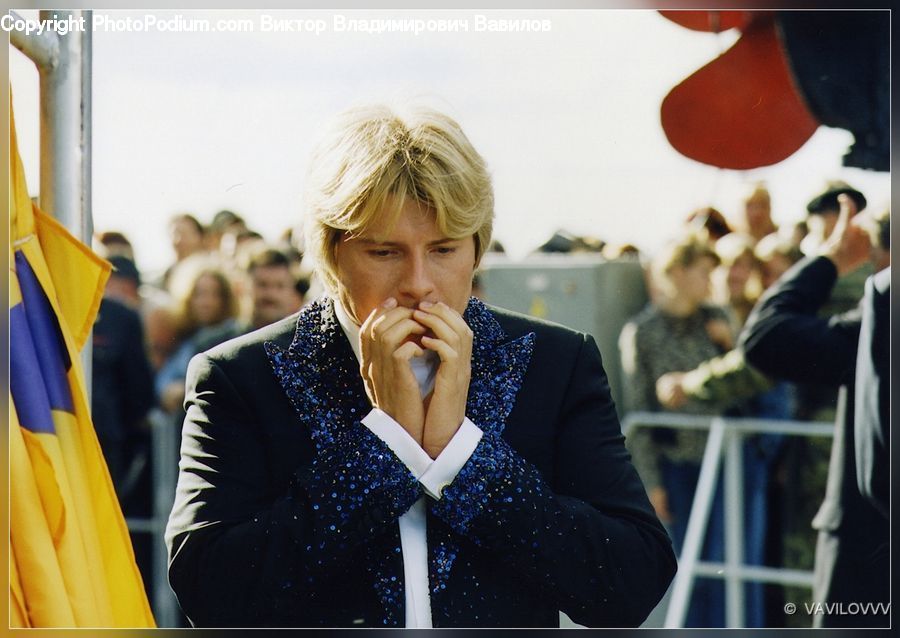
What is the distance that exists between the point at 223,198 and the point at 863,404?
1.21m

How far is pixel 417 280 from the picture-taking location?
1.67 metres

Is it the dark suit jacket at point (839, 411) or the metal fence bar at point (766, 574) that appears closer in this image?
the dark suit jacket at point (839, 411)

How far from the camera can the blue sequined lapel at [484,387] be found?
66.1 inches

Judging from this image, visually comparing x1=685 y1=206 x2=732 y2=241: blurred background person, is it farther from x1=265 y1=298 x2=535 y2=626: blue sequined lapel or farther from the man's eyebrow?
the man's eyebrow

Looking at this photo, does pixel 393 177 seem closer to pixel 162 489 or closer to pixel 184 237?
pixel 184 237

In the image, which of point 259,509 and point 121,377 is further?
point 121,377

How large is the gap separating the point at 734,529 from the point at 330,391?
1100 mm

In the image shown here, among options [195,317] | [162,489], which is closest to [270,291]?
[195,317]

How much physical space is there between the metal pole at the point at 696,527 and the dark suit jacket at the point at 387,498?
54 centimetres

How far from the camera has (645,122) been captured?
2.10 meters

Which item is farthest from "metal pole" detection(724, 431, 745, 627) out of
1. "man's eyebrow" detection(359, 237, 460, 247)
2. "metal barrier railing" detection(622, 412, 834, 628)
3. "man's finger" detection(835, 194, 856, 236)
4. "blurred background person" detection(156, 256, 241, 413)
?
"blurred background person" detection(156, 256, 241, 413)

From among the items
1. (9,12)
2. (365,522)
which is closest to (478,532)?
(365,522)

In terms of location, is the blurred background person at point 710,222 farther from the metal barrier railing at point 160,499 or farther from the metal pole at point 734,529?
the metal barrier railing at point 160,499

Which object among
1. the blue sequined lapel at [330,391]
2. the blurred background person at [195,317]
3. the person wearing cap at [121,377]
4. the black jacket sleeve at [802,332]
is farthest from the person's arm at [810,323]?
the person wearing cap at [121,377]
